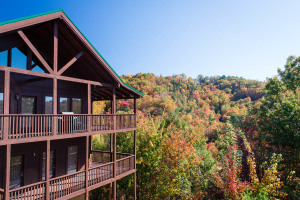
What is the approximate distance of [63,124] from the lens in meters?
11.3

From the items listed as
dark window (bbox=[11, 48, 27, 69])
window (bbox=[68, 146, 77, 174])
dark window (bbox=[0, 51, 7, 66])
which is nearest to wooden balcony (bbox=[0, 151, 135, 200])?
window (bbox=[68, 146, 77, 174])

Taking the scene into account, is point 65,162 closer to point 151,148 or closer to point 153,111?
point 151,148

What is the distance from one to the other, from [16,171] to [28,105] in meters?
3.45

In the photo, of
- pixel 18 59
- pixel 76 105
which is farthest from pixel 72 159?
pixel 18 59

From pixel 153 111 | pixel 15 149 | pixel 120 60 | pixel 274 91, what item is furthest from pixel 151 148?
pixel 120 60

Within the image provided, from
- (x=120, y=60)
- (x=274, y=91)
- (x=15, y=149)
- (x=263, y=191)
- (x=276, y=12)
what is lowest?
(x=263, y=191)

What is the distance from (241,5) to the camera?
18.8 meters

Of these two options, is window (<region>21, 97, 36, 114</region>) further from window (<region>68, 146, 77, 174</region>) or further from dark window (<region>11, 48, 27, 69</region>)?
window (<region>68, 146, 77, 174</region>)

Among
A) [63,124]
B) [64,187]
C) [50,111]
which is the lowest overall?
[64,187]

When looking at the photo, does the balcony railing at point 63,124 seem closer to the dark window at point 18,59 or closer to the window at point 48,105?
the window at point 48,105

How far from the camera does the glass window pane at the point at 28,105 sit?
10610mm

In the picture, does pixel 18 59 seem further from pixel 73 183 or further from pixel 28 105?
pixel 73 183

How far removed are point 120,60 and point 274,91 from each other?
5414cm

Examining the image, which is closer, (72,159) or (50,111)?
Result: (50,111)
